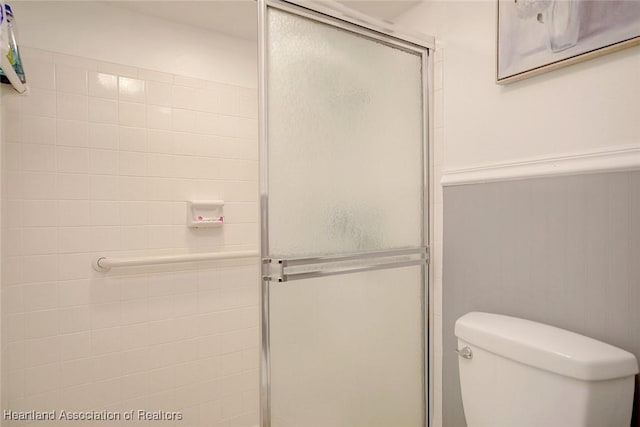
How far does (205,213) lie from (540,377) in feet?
5.34

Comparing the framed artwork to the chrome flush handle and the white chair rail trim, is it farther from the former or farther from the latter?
the chrome flush handle

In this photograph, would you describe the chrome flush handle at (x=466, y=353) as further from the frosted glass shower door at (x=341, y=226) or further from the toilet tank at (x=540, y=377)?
the frosted glass shower door at (x=341, y=226)

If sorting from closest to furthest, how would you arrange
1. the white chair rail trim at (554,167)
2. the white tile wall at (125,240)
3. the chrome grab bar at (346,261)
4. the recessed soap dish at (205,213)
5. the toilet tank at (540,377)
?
1. the toilet tank at (540,377)
2. the white chair rail trim at (554,167)
3. the chrome grab bar at (346,261)
4. the white tile wall at (125,240)
5. the recessed soap dish at (205,213)

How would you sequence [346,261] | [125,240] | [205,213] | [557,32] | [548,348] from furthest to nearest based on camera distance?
[205,213] < [125,240] < [346,261] < [557,32] < [548,348]

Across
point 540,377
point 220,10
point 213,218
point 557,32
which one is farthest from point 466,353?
point 220,10

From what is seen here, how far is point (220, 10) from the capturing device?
1.88 meters

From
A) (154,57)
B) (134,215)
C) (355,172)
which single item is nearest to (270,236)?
(355,172)

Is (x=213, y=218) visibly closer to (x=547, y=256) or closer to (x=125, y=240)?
(x=125, y=240)

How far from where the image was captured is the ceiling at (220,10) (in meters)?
1.80

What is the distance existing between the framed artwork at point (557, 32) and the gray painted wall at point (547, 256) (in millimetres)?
370

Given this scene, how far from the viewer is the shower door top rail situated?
1.76 metres

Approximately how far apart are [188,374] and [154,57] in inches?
64.7

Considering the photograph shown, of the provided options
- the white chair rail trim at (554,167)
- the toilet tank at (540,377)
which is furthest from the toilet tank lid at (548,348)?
the white chair rail trim at (554,167)

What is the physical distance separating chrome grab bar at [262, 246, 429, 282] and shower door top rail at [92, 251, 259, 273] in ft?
2.90
